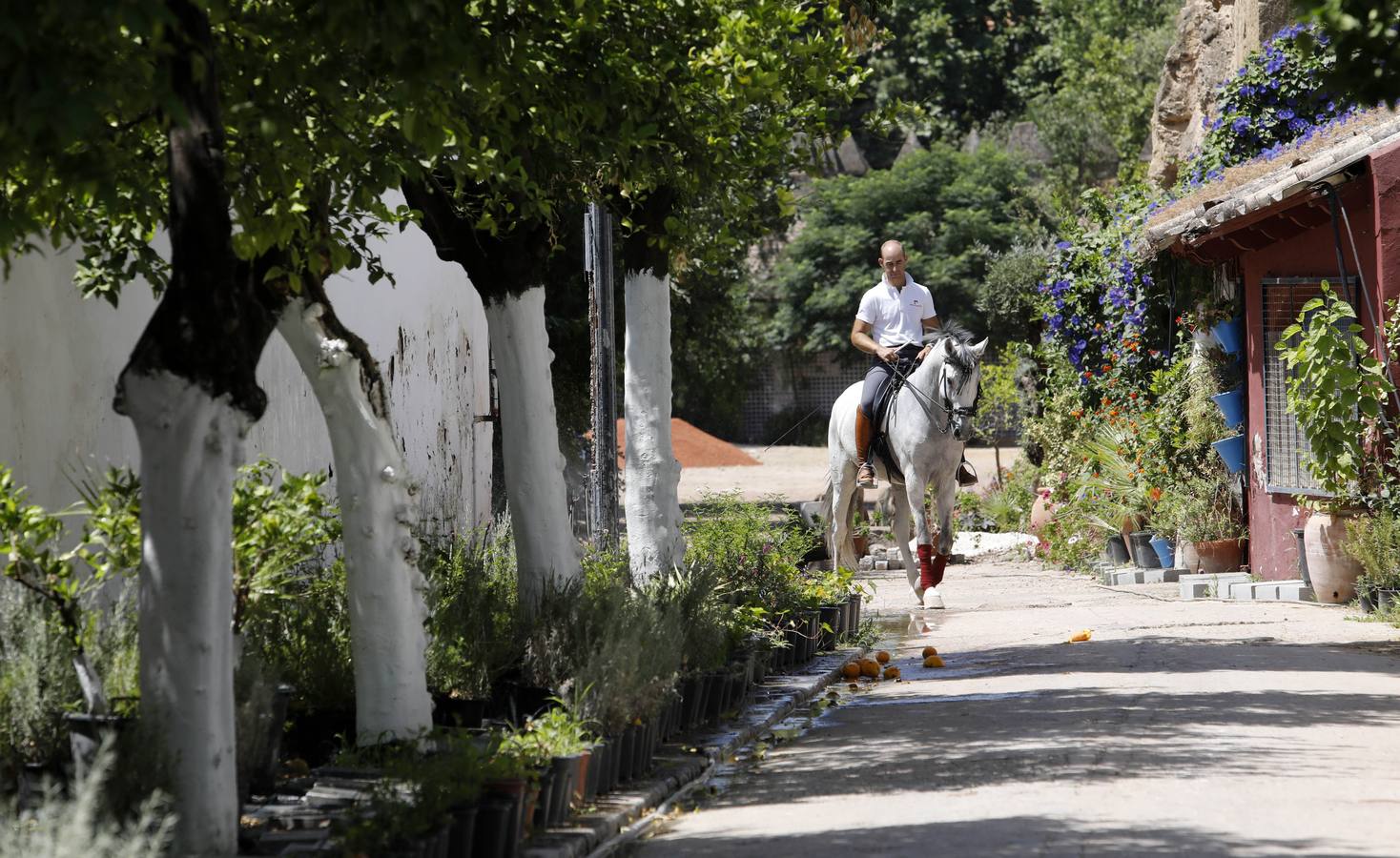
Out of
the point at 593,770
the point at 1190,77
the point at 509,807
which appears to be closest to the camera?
the point at 509,807

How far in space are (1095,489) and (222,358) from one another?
15.2 metres

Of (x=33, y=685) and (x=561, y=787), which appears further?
(x=561, y=787)

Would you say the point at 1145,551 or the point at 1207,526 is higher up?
the point at 1207,526

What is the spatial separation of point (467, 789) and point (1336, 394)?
390 inches

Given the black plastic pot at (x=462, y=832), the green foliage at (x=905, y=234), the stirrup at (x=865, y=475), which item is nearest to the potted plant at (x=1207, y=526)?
the stirrup at (x=865, y=475)

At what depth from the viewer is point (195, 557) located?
5414 millimetres

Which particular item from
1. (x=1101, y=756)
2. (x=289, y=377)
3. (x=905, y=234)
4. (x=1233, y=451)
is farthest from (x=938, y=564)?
(x=905, y=234)

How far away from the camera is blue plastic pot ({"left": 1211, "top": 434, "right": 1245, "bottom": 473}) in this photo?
56.0 ft

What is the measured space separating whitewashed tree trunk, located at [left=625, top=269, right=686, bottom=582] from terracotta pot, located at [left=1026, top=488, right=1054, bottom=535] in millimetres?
10024

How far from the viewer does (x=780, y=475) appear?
1642 inches

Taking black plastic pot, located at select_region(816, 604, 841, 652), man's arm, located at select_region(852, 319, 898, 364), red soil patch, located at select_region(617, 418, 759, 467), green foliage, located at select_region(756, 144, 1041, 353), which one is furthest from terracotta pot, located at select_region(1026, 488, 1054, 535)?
green foliage, located at select_region(756, 144, 1041, 353)

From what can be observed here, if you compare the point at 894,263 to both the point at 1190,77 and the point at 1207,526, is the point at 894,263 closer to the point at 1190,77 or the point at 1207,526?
the point at 1207,526

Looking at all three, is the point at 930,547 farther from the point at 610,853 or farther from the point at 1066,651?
the point at 610,853

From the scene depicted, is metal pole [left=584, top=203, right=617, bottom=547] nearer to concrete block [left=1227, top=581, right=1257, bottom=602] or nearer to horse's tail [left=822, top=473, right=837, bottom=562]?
horse's tail [left=822, top=473, right=837, bottom=562]
